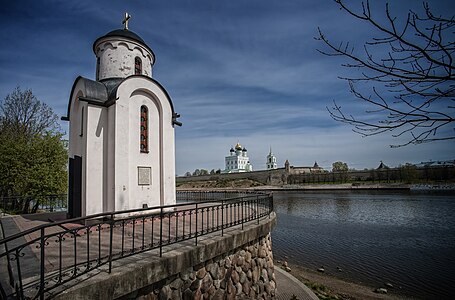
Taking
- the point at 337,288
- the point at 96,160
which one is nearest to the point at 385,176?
the point at 337,288

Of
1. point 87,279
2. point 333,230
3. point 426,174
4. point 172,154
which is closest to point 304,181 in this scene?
point 426,174

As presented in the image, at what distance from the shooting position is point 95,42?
35.0 ft

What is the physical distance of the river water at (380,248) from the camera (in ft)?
35.0

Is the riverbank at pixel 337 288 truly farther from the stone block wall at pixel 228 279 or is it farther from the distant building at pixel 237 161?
the distant building at pixel 237 161

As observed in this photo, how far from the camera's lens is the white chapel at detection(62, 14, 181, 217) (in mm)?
8406

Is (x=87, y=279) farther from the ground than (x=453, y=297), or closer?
farther from the ground

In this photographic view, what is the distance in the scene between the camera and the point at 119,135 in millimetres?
8547

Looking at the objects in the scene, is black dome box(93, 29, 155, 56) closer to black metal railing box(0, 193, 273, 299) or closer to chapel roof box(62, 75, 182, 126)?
chapel roof box(62, 75, 182, 126)

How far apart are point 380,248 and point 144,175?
1376cm

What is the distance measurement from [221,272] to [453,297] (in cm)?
954

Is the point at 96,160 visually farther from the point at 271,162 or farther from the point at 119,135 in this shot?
the point at 271,162

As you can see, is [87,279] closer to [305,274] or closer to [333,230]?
[305,274]

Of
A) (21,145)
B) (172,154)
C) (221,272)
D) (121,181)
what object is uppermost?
(21,145)

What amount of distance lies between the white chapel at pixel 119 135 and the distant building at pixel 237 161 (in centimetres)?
8703
